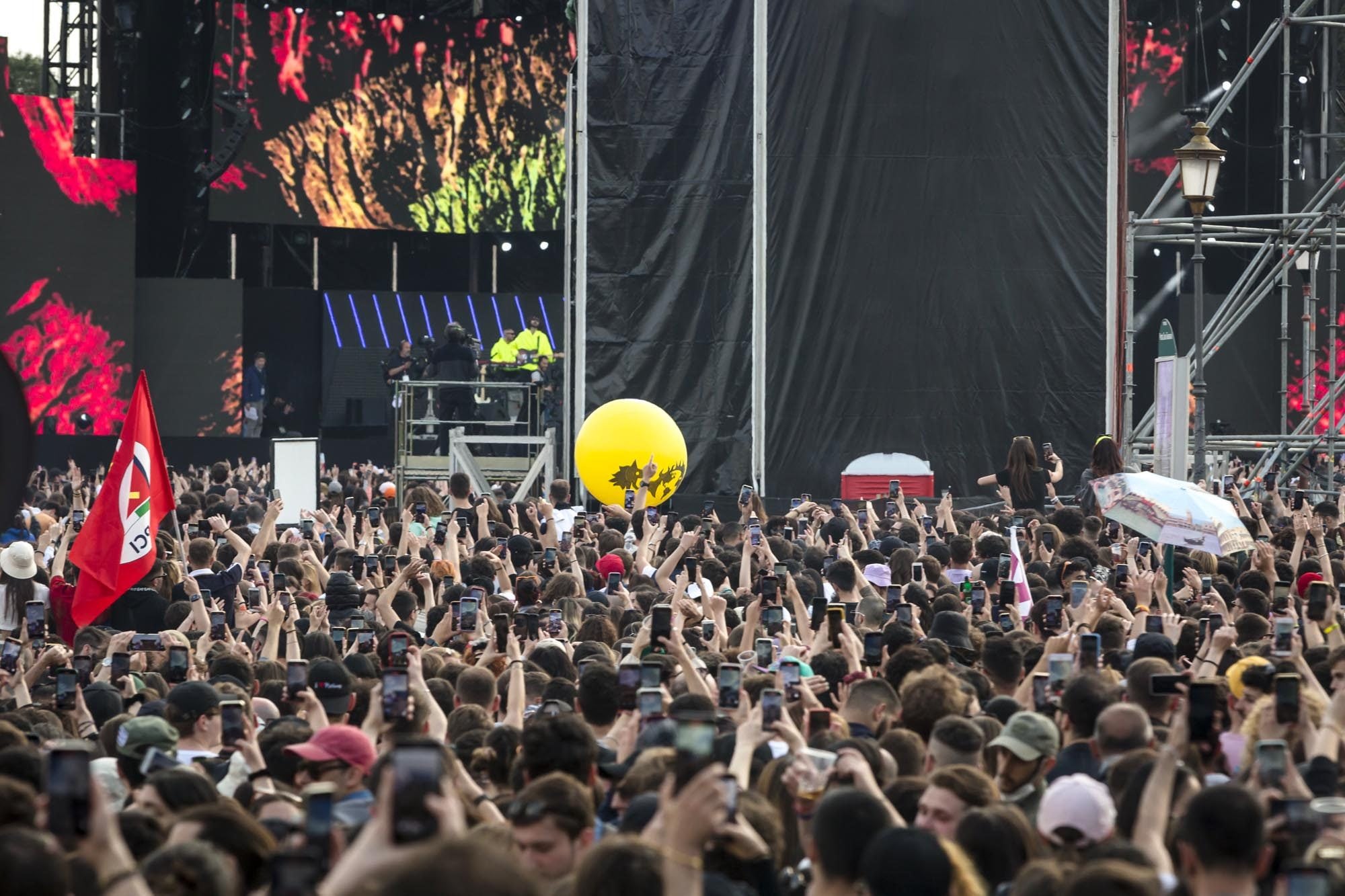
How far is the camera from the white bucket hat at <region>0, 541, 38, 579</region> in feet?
37.3

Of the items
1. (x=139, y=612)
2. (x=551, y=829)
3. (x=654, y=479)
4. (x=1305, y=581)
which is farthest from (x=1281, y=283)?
(x=551, y=829)

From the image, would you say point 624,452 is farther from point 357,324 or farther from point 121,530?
point 357,324

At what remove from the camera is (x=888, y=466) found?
22.2 metres

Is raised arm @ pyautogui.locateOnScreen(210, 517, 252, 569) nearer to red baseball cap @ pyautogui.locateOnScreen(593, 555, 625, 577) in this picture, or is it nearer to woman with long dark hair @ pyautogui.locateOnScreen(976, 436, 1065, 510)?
red baseball cap @ pyautogui.locateOnScreen(593, 555, 625, 577)

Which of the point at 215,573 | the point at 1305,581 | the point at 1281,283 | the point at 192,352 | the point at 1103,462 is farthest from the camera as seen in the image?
the point at 192,352

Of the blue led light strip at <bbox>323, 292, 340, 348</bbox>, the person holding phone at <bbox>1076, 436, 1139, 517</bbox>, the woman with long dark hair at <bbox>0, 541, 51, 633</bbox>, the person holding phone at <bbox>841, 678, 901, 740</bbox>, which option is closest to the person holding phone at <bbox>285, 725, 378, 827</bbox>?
the person holding phone at <bbox>841, 678, 901, 740</bbox>

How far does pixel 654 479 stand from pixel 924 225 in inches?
220

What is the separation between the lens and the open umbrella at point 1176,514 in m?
10.2

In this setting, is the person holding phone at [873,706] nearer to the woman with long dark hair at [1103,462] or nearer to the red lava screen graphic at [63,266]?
the woman with long dark hair at [1103,462]

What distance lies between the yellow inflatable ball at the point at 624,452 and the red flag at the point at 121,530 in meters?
7.27

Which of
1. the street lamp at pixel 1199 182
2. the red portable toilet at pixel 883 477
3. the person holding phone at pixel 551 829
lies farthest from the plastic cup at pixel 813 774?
the red portable toilet at pixel 883 477

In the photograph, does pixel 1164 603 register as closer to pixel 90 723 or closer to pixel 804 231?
pixel 90 723

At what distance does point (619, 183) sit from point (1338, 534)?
33.8 ft

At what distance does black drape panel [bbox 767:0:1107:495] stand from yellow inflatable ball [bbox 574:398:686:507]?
353 cm
